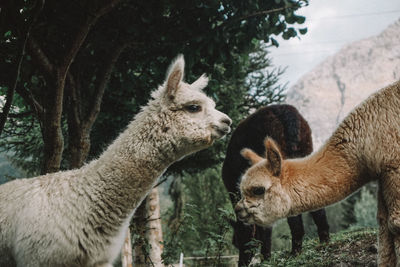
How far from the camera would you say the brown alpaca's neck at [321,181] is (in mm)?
3676

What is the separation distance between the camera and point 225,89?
10.4 m

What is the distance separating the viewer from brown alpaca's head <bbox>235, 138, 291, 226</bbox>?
3908 mm

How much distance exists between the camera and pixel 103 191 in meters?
2.89

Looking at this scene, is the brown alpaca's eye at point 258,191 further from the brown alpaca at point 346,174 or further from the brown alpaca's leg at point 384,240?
the brown alpaca's leg at point 384,240

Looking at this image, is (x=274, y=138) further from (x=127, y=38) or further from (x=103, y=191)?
(x=103, y=191)

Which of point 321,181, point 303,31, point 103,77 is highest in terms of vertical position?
point 303,31

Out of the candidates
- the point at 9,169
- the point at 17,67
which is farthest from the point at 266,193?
the point at 9,169

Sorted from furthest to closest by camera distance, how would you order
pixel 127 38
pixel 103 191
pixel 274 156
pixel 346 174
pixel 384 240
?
pixel 127 38, pixel 274 156, pixel 346 174, pixel 384 240, pixel 103 191

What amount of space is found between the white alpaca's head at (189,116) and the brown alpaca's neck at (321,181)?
116 cm


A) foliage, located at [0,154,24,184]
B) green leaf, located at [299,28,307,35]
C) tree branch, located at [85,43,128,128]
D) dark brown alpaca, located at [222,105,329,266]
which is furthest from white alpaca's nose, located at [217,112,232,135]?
foliage, located at [0,154,24,184]

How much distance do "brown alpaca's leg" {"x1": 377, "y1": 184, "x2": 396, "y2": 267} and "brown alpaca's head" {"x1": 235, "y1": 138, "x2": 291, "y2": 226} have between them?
84cm

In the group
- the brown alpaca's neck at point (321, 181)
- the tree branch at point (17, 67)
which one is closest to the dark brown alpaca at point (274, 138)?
the brown alpaca's neck at point (321, 181)

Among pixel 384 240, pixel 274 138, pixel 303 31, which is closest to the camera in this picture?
pixel 384 240

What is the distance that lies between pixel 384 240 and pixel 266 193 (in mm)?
1160
